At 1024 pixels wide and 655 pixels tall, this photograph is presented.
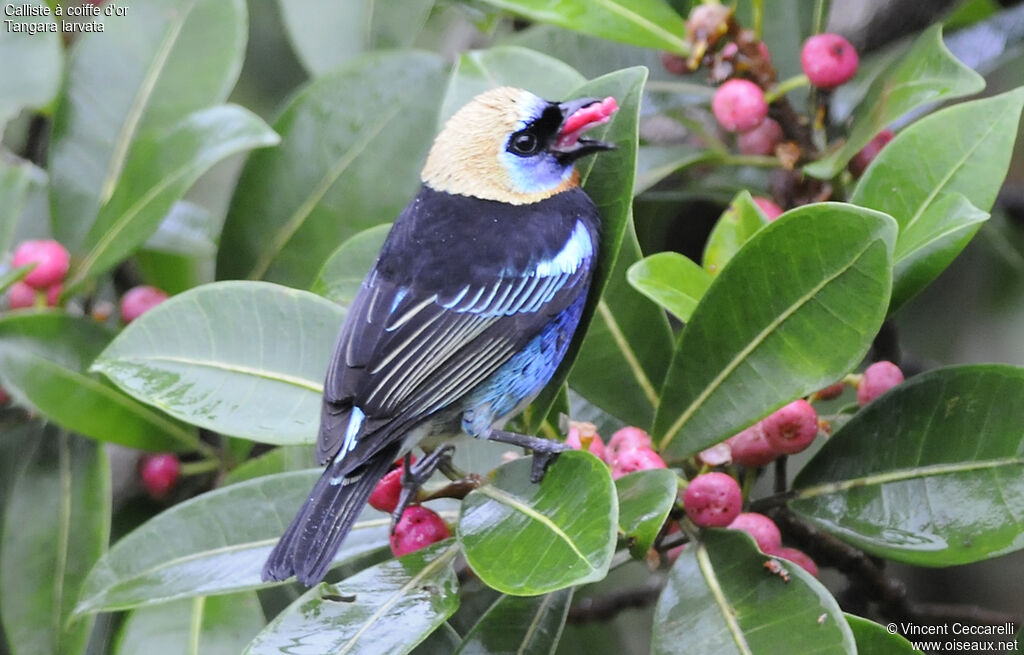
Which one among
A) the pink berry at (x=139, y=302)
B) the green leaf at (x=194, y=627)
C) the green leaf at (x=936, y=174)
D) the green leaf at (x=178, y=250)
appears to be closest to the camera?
the green leaf at (x=936, y=174)

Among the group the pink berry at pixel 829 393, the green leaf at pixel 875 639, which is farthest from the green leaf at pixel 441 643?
the pink berry at pixel 829 393

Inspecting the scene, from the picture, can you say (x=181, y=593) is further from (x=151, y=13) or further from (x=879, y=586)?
(x=151, y=13)

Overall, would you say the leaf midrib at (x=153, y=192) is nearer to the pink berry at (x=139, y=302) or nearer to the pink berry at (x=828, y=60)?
the pink berry at (x=139, y=302)

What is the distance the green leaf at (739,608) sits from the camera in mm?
1480

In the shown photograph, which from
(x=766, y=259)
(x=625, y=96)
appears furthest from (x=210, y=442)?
(x=766, y=259)

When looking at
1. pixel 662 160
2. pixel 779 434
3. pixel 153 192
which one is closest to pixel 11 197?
pixel 153 192

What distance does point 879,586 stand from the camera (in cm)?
211

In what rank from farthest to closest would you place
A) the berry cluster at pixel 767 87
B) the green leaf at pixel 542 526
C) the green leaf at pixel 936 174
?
the berry cluster at pixel 767 87 → the green leaf at pixel 936 174 → the green leaf at pixel 542 526

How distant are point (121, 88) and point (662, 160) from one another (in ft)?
4.74

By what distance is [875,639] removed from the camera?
1.58m

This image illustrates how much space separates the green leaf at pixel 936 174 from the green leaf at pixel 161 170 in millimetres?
1238

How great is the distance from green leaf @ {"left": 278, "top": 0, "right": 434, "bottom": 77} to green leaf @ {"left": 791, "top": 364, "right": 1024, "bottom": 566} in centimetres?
155

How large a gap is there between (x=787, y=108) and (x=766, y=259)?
0.79 metres

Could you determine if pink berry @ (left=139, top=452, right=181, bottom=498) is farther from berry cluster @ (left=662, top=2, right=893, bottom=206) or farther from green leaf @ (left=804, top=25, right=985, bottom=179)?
green leaf @ (left=804, top=25, right=985, bottom=179)
